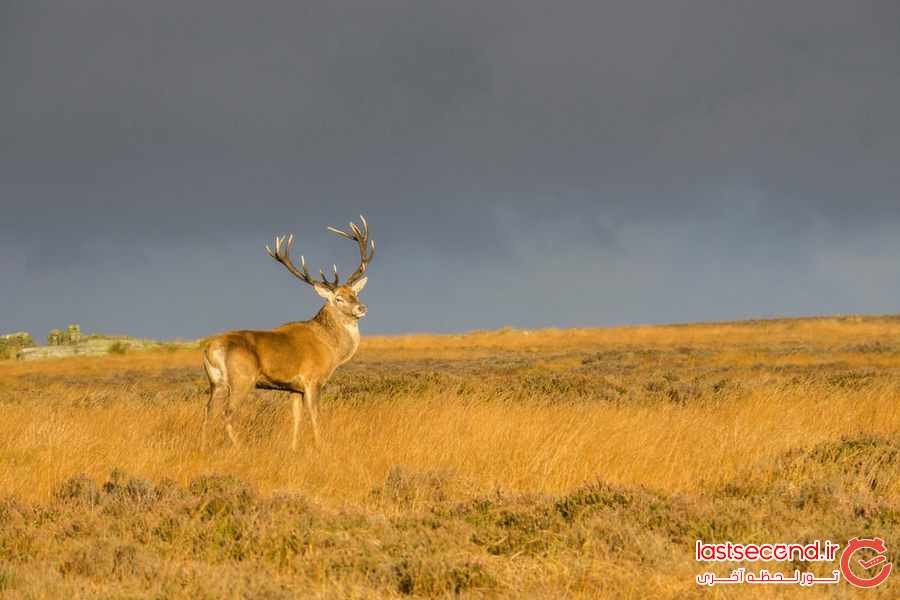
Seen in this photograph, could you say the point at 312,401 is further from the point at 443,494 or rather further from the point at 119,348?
the point at 119,348

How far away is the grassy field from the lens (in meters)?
4.61

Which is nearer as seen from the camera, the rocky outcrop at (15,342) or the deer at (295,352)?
the deer at (295,352)

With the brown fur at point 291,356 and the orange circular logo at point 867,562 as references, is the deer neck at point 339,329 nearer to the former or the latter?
the brown fur at point 291,356

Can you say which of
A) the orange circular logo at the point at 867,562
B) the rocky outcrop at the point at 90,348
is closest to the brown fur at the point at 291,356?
the orange circular logo at the point at 867,562

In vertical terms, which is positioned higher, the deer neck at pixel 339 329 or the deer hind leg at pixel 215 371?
the deer neck at pixel 339 329

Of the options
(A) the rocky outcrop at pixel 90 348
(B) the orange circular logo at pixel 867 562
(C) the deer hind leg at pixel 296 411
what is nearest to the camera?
(B) the orange circular logo at pixel 867 562

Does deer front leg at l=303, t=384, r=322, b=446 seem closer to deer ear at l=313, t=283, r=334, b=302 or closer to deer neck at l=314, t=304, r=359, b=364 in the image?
deer neck at l=314, t=304, r=359, b=364

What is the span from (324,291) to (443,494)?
4.50m

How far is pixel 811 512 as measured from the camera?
6047mm

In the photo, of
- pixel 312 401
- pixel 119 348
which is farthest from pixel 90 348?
pixel 312 401

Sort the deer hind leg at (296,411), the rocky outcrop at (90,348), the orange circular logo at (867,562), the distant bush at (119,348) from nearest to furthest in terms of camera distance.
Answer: the orange circular logo at (867,562) < the deer hind leg at (296,411) < the rocky outcrop at (90,348) < the distant bush at (119,348)

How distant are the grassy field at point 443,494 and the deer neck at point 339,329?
0.98 m

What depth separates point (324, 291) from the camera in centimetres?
1072

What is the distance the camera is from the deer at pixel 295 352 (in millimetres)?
9477
